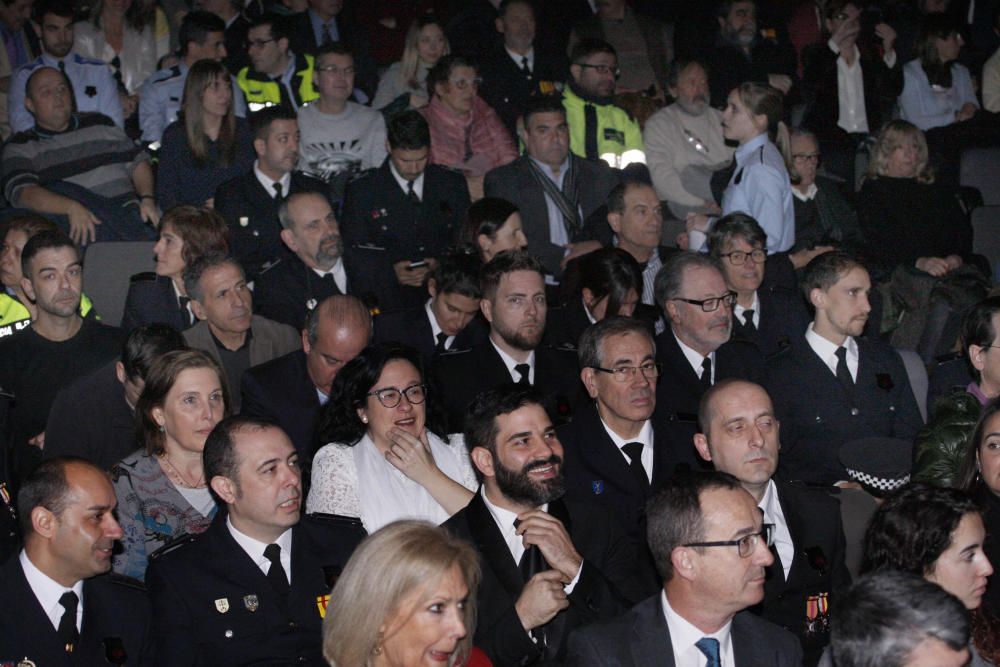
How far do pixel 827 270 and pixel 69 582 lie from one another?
3617 mm

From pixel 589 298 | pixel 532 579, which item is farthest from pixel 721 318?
pixel 532 579

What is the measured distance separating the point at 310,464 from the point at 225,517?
1.26 meters

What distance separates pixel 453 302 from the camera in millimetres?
6574

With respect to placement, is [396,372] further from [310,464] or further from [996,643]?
[996,643]

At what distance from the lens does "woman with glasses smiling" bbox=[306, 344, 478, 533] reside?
4816 millimetres

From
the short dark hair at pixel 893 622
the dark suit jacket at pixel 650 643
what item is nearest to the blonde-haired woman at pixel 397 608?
the dark suit jacket at pixel 650 643

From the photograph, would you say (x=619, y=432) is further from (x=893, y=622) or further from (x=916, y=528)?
(x=893, y=622)

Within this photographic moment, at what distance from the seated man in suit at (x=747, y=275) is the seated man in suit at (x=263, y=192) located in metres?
2.46

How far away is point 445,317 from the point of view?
662 cm

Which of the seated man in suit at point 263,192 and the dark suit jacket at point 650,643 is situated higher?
the seated man in suit at point 263,192

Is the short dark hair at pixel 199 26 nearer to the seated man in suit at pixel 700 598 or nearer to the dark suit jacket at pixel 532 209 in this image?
the dark suit jacket at pixel 532 209

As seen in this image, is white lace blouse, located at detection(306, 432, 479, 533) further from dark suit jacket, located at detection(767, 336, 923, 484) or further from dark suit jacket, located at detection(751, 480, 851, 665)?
dark suit jacket, located at detection(767, 336, 923, 484)

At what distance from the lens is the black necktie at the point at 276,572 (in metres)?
4.20

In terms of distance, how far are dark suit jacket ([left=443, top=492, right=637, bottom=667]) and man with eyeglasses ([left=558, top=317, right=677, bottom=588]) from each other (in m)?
0.58
